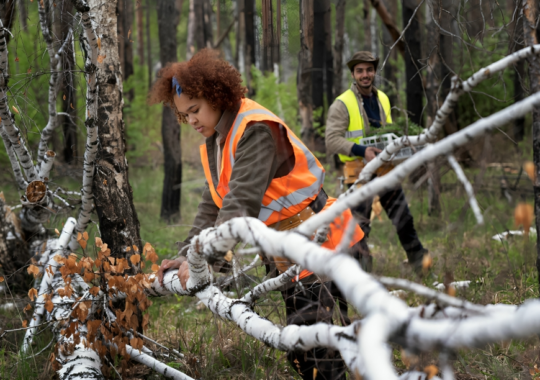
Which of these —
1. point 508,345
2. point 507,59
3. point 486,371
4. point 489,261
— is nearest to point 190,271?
point 507,59

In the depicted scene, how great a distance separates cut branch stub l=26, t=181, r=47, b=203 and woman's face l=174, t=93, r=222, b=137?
1441 mm

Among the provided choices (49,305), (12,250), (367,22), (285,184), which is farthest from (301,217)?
(367,22)

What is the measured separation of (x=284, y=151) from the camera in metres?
2.52

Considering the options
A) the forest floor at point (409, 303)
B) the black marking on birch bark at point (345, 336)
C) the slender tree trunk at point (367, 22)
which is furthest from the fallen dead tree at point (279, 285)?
the slender tree trunk at point (367, 22)

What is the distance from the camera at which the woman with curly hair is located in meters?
2.34

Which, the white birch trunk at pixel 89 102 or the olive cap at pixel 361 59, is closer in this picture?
the white birch trunk at pixel 89 102

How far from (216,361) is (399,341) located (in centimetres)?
216

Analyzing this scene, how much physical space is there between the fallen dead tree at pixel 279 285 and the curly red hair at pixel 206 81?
418 mm

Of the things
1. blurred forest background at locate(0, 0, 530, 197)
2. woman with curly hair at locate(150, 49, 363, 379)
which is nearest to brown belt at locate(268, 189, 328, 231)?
woman with curly hair at locate(150, 49, 363, 379)

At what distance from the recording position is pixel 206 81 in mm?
2533

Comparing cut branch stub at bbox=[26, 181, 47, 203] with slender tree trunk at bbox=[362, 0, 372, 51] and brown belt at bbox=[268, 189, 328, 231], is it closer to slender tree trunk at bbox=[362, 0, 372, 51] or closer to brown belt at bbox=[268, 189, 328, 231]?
brown belt at bbox=[268, 189, 328, 231]

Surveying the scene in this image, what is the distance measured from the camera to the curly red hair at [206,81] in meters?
2.53

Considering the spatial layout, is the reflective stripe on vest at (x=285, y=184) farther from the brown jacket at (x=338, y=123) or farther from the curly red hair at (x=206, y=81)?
the brown jacket at (x=338, y=123)

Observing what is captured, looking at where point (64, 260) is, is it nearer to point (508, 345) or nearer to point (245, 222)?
point (245, 222)
